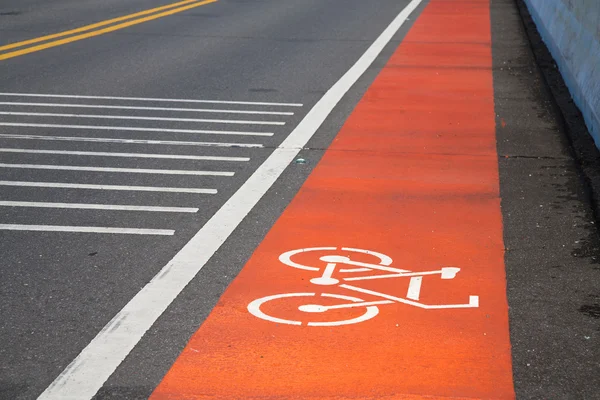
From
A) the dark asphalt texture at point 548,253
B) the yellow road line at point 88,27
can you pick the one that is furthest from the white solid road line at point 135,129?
the yellow road line at point 88,27

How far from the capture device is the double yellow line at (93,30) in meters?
16.1

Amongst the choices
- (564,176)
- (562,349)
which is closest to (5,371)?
(562,349)

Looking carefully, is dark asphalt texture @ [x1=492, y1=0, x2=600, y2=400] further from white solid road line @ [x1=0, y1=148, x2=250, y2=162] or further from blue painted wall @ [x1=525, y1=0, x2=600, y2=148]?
white solid road line @ [x1=0, y1=148, x2=250, y2=162]

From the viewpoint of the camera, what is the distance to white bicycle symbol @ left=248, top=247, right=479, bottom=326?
531 cm

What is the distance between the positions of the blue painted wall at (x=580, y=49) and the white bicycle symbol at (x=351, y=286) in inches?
150

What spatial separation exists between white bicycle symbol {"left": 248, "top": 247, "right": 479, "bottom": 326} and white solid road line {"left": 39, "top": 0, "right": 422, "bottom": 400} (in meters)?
0.50

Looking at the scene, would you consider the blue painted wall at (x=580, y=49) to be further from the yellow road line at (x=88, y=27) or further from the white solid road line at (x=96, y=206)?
the yellow road line at (x=88, y=27)

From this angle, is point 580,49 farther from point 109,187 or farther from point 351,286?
point 351,286

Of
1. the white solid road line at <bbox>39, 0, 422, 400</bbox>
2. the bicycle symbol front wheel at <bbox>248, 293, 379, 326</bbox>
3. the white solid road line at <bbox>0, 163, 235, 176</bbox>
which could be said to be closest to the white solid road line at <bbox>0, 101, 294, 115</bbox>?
the white solid road line at <bbox>39, 0, 422, 400</bbox>

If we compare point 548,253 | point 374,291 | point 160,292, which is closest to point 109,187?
point 160,292

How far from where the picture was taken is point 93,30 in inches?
733

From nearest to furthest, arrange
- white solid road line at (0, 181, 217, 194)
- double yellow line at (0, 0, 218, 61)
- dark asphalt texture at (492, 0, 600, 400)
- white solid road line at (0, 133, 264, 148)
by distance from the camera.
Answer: dark asphalt texture at (492, 0, 600, 400) → white solid road line at (0, 181, 217, 194) → white solid road line at (0, 133, 264, 148) → double yellow line at (0, 0, 218, 61)

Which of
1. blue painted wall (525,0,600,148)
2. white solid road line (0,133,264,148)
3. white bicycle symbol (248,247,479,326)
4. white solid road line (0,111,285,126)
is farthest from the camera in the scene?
white solid road line (0,111,285,126)

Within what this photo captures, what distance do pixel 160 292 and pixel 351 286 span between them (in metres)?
1.04
